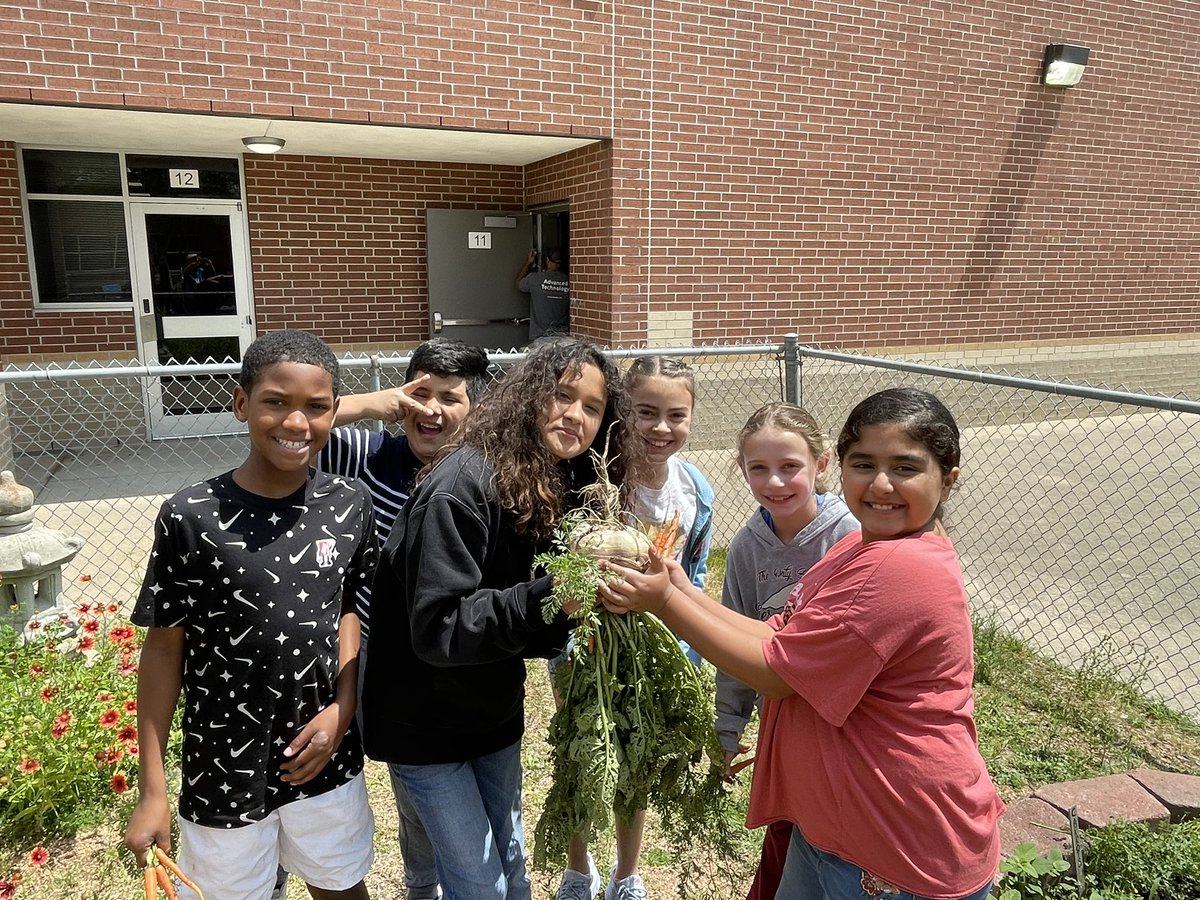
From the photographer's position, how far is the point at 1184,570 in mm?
5785

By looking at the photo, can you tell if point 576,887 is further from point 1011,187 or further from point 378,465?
point 1011,187

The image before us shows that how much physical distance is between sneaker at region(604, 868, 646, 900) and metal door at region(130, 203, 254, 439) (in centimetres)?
716

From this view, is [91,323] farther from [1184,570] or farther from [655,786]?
[1184,570]

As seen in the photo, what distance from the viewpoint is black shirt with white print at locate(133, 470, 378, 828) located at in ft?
6.17

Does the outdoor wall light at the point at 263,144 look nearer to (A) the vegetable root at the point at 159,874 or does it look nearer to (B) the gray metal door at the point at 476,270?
(B) the gray metal door at the point at 476,270

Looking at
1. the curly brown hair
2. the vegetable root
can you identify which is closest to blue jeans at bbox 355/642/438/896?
the vegetable root

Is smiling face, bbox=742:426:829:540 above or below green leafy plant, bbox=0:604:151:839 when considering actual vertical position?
above

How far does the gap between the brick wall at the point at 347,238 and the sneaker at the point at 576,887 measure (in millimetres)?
7474

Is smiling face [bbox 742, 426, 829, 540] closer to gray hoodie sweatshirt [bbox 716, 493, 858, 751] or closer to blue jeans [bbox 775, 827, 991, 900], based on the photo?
gray hoodie sweatshirt [bbox 716, 493, 858, 751]

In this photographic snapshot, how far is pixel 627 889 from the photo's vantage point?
8.88 feet

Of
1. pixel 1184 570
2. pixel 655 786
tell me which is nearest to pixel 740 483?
pixel 1184 570

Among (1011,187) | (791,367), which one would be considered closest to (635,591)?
(791,367)

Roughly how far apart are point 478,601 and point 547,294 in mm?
8127

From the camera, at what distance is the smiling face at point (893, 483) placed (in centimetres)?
171
